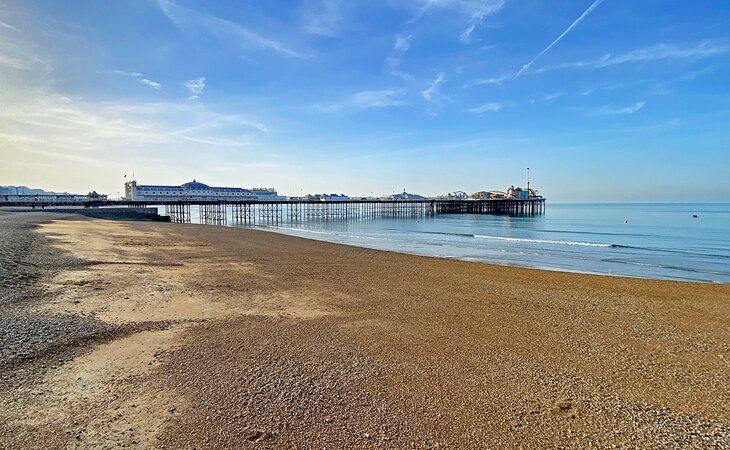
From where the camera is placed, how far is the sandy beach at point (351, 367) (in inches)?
127

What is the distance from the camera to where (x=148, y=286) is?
28.3 ft

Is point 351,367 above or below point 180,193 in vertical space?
below

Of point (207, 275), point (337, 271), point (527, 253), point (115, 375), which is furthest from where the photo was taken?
point (527, 253)

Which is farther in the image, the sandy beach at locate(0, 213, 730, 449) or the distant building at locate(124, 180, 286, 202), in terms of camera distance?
the distant building at locate(124, 180, 286, 202)

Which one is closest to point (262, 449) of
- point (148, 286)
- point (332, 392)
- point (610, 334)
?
point (332, 392)

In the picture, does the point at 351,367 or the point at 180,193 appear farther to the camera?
the point at 180,193

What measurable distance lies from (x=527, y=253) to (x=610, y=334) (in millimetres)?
15362

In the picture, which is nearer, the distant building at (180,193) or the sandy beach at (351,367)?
the sandy beach at (351,367)

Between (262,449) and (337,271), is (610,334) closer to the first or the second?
(262,449)

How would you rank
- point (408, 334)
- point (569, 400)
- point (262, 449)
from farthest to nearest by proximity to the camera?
1. point (408, 334)
2. point (569, 400)
3. point (262, 449)

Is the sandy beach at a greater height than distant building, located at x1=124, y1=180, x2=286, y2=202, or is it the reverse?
distant building, located at x1=124, y1=180, x2=286, y2=202

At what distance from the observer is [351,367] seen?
15.0 feet

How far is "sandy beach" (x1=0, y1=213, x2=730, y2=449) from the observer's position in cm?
324

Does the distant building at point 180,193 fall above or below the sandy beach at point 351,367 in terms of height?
above
